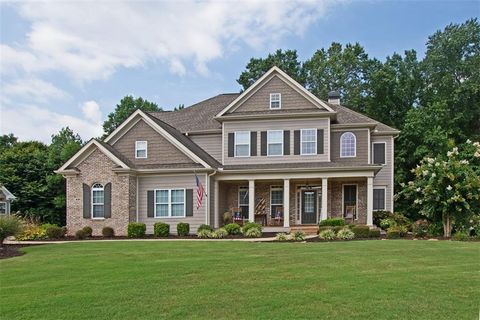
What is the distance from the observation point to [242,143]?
83.0 feet

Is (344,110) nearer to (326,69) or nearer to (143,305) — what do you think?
(326,69)

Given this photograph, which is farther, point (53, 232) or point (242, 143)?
point (242, 143)

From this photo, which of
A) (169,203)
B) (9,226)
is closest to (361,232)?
(169,203)

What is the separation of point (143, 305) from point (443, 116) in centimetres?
3152

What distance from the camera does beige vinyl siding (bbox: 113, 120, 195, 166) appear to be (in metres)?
23.5

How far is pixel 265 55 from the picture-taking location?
4534cm

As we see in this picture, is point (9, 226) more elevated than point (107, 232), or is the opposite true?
point (9, 226)

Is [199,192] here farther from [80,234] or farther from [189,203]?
[80,234]

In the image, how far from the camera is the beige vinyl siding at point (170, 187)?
75.1 ft

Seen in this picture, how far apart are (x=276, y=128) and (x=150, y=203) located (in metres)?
7.65

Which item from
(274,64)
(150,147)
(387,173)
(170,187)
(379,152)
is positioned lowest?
(170,187)

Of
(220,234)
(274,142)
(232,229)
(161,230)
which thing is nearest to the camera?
(220,234)

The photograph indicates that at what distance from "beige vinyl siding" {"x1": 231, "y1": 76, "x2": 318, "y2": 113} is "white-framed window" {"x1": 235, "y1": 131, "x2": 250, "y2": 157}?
4.21ft

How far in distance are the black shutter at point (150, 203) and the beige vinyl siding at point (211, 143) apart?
14.8ft
